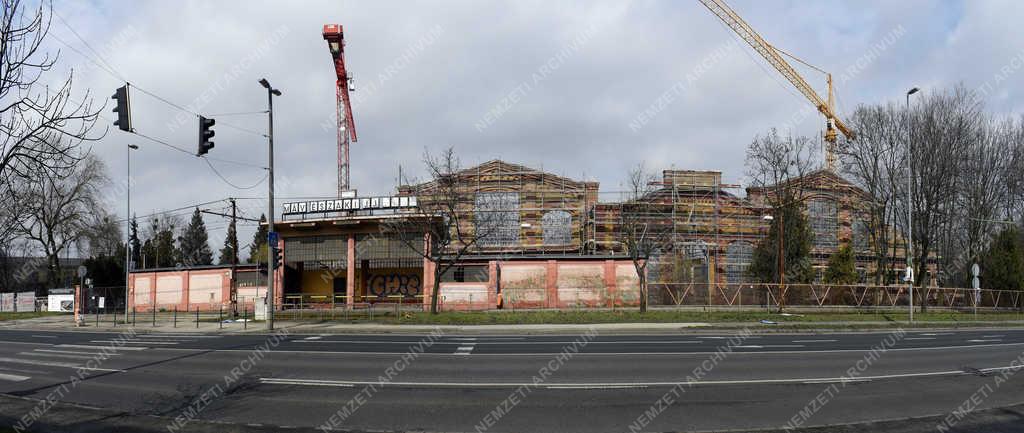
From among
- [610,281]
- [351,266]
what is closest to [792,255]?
[610,281]

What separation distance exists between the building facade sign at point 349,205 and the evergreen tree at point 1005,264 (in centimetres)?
4391

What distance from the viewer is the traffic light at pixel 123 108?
41.4ft

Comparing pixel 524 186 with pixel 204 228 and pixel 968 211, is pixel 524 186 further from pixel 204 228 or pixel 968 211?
pixel 204 228

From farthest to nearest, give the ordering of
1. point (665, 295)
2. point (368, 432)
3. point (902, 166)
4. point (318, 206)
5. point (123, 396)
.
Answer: point (902, 166), point (318, 206), point (665, 295), point (123, 396), point (368, 432)

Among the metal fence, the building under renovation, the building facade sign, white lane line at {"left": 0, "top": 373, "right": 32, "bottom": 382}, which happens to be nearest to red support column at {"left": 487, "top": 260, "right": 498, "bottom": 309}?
the building under renovation

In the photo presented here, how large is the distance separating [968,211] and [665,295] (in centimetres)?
3082

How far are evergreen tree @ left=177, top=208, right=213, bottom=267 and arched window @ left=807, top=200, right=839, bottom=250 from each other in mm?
82897

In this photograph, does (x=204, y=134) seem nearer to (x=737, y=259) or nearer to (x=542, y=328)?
(x=542, y=328)

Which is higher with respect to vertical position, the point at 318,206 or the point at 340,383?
the point at 318,206

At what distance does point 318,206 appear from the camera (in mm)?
44125

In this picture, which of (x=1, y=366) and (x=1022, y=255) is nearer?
(x=1, y=366)

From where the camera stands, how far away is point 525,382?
12.3 meters

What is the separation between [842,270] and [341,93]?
5950 cm

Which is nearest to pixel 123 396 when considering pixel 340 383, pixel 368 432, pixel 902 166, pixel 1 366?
pixel 340 383
